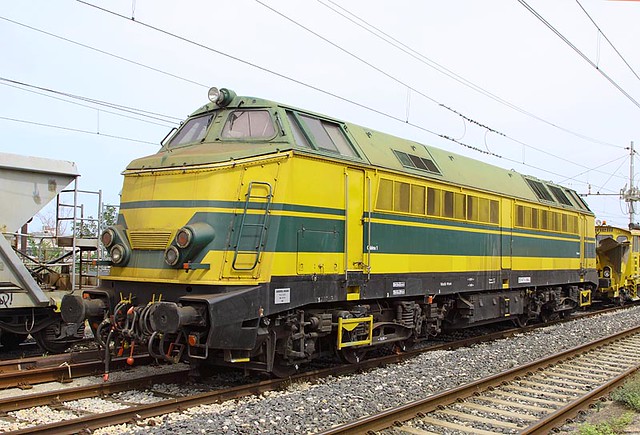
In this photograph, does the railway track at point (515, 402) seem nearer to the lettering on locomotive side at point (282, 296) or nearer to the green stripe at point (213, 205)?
the lettering on locomotive side at point (282, 296)

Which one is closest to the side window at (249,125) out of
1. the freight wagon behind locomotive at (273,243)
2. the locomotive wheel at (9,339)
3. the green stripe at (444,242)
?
the freight wagon behind locomotive at (273,243)

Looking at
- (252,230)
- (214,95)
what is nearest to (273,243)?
(252,230)

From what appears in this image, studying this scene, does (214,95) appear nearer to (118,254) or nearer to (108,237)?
(108,237)

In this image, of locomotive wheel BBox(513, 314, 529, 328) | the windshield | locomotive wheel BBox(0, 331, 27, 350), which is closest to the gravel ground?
locomotive wheel BBox(513, 314, 529, 328)

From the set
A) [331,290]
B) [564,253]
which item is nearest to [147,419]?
[331,290]

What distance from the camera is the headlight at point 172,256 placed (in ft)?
25.2

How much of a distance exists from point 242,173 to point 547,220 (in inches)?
448

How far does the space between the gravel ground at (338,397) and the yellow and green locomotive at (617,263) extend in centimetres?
1259

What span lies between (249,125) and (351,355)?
4.23 m

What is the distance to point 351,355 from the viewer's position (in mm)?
10039

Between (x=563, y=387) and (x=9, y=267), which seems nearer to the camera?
(x=563, y=387)

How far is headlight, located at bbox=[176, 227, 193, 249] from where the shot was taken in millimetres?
7609

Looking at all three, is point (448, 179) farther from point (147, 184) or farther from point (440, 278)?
point (147, 184)

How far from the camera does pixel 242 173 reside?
26.4 ft
